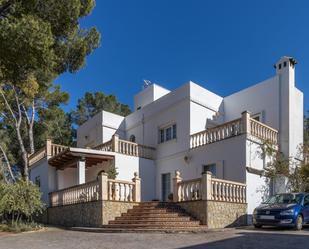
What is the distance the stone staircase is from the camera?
1417 cm

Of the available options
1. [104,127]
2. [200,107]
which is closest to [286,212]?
[200,107]

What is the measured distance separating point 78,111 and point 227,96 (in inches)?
1017

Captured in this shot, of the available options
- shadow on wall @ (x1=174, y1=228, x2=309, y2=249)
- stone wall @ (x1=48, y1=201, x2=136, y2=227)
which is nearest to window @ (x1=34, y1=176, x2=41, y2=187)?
stone wall @ (x1=48, y1=201, x2=136, y2=227)

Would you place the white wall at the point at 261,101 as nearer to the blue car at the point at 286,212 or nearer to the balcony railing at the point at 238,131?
the balcony railing at the point at 238,131

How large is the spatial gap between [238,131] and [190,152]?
351 cm

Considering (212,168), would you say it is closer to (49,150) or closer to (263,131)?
(263,131)

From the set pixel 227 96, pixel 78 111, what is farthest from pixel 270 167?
pixel 78 111

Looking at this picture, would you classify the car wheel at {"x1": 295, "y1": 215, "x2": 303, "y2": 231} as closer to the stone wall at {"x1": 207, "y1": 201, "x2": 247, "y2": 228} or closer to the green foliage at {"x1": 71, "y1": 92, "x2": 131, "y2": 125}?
the stone wall at {"x1": 207, "y1": 201, "x2": 247, "y2": 228}

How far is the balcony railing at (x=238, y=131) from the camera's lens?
55.0 ft

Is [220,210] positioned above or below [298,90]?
below

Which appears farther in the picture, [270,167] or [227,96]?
[227,96]

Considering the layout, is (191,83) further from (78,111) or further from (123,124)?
(78,111)

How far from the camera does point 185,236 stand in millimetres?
12281

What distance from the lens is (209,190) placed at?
14.6 m
